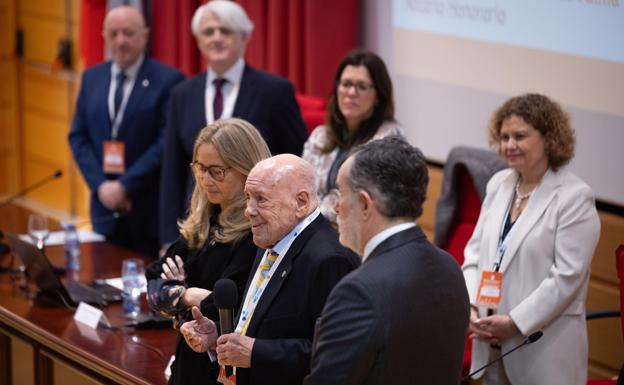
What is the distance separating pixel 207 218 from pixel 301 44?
2.95 m

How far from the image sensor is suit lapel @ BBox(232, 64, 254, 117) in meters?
5.02

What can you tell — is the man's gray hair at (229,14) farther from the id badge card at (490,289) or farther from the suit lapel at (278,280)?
the suit lapel at (278,280)

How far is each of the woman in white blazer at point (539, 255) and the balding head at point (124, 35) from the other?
2550 mm

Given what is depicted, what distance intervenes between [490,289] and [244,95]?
5.89 feet

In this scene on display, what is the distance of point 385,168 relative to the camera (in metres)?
2.40

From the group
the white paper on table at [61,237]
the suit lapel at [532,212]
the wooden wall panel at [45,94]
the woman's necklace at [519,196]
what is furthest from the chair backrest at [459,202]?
the wooden wall panel at [45,94]

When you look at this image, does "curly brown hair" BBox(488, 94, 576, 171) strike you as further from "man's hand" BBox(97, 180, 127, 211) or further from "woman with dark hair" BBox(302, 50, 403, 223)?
"man's hand" BBox(97, 180, 127, 211)

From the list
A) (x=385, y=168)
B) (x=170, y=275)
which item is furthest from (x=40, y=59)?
(x=385, y=168)

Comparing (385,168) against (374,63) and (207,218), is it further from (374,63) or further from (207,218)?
(374,63)

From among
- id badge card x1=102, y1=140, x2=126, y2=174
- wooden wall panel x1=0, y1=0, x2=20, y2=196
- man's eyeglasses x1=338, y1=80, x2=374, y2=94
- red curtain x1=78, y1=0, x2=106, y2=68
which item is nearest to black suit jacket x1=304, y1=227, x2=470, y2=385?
man's eyeglasses x1=338, y1=80, x2=374, y2=94

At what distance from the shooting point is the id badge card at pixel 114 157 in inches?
224

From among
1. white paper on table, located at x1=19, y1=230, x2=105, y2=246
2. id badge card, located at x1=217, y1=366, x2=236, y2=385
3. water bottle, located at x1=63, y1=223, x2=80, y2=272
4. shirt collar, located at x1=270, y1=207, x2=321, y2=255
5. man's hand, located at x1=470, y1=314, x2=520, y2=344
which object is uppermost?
shirt collar, located at x1=270, y1=207, x2=321, y2=255

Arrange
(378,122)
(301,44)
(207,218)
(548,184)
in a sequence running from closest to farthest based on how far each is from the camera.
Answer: (207,218)
(548,184)
(378,122)
(301,44)

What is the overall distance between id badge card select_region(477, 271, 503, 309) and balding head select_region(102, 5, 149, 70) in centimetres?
276
